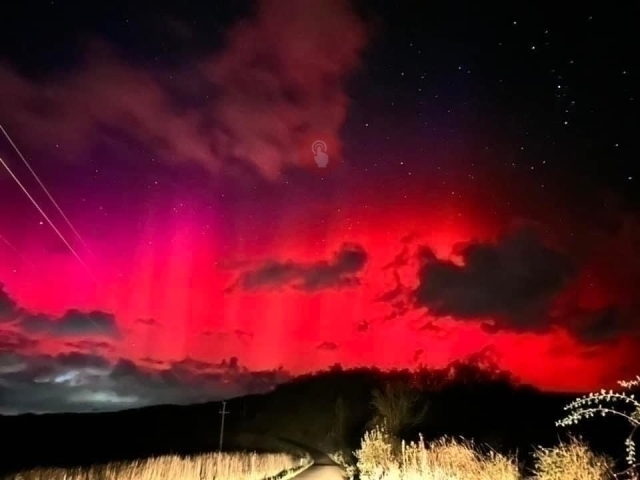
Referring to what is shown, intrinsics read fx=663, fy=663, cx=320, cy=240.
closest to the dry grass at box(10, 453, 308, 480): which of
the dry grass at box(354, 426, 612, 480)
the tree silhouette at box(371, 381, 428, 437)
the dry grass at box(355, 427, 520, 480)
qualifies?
the dry grass at box(354, 426, 612, 480)

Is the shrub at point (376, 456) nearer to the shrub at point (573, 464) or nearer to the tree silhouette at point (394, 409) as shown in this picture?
the tree silhouette at point (394, 409)

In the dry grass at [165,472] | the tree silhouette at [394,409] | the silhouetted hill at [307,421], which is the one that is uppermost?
the silhouetted hill at [307,421]

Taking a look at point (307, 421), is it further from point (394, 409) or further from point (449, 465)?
point (449, 465)

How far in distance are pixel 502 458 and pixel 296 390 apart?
304ft

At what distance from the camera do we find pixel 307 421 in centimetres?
7856

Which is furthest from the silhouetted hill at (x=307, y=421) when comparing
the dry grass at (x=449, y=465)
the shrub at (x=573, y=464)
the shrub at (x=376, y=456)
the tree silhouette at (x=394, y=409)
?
the shrub at (x=573, y=464)

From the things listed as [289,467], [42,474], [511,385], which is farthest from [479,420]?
[42,474]

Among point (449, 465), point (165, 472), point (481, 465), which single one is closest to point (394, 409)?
point (165, 472)

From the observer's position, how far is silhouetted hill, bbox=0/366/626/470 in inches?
1442

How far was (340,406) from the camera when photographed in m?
41.4

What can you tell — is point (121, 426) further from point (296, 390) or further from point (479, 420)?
point (479, 420)

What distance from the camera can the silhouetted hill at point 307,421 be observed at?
36625 mm

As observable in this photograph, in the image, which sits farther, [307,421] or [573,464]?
[307,421]

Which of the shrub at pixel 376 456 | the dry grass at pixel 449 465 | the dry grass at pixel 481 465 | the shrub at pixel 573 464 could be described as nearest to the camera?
the shrub at pixel 573 464
